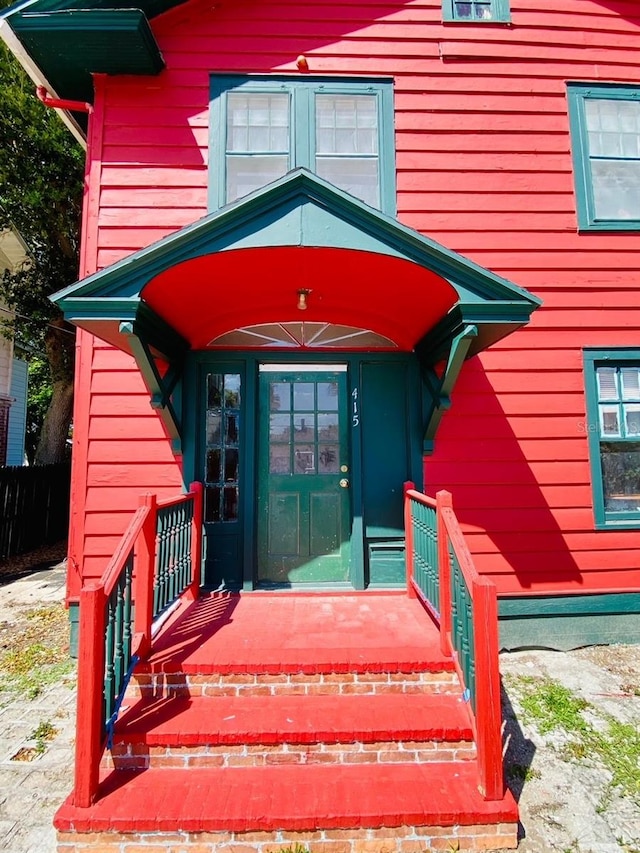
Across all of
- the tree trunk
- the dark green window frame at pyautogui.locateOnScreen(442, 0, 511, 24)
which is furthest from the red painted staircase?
the tree trunk

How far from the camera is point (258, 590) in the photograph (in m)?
4.04

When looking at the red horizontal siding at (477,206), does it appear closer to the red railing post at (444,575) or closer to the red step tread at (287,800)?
the red railing post at (444,575)

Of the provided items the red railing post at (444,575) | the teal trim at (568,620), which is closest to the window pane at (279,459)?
the red railing post at (444,575)

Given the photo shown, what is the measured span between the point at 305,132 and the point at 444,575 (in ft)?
13.7

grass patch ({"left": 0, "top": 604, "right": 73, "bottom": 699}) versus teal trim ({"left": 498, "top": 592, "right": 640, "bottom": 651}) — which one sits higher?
teal trim ({"left": 498, "top": 592, "right": 640, "bottom": 651})

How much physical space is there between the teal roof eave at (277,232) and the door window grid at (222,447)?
58.6 inches

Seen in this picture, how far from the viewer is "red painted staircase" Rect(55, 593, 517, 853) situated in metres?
2.06

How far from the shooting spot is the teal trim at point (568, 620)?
13.3 ft

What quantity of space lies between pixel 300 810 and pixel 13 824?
1408mm

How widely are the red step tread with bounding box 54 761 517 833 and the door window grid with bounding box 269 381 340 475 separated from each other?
240 cm

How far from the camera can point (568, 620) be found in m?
4.09

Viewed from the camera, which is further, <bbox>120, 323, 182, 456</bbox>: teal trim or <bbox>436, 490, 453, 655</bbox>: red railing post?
<bbox>120, 323, 182, 456</bbox>: teal trim

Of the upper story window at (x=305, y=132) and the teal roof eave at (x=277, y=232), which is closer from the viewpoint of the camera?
the teal roof eave at (x=277, y=232)

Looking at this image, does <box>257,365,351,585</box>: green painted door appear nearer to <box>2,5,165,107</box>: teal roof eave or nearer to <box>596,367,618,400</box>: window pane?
<box>596,367,618,400</box>: window pane
